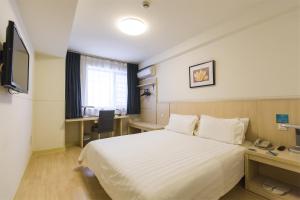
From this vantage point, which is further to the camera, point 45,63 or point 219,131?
point 45,63

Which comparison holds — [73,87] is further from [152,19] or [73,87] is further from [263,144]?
[263,144]

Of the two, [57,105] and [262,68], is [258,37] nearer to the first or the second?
[262,68]

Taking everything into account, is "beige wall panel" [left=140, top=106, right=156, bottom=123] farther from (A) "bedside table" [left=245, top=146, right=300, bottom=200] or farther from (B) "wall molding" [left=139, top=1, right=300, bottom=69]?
(A) "bedside table" [left=245, top=146, right=300, bottom=200]

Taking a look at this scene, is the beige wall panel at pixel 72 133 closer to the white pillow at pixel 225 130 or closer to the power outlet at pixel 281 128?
the white pillow at pixel 225 130

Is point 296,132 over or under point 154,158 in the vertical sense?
over

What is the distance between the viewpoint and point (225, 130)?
7.55 feet

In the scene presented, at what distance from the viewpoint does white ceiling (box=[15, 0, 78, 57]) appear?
1.74 m

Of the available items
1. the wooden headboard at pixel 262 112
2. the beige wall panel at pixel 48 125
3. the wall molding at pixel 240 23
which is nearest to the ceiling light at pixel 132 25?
the wall molding at pixel 240 23

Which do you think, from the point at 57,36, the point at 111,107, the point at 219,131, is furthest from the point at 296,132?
the point at 111,107

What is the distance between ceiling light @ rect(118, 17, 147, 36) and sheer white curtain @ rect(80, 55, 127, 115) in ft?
6.24

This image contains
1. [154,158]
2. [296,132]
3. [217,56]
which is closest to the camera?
[154,158]

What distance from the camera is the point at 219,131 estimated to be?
2.37 metres

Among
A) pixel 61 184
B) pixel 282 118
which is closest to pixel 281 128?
pixel 282 118

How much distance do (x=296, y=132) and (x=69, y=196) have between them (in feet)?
9.29
